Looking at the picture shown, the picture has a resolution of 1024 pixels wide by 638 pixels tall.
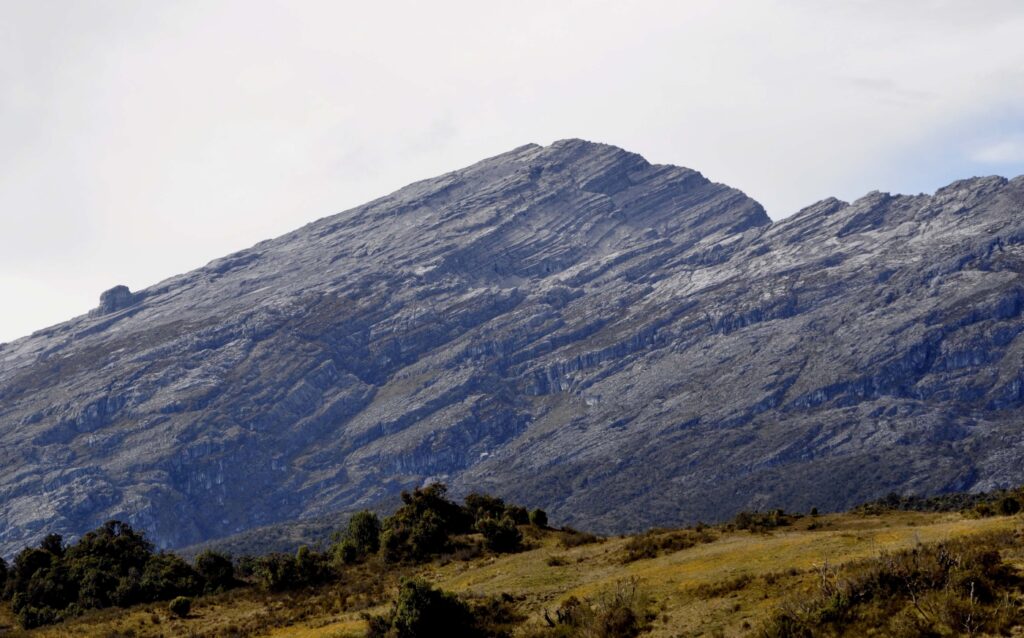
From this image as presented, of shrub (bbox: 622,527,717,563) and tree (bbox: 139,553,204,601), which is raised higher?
tree (bbox: 139,553,204,601)

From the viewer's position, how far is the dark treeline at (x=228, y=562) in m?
72.6

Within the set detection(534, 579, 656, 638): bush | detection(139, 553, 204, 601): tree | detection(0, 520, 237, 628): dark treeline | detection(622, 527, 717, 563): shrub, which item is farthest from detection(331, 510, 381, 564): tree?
detection(534, 579, 656, 638): bush

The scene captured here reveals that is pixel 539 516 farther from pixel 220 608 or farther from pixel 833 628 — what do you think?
pixel 833 628

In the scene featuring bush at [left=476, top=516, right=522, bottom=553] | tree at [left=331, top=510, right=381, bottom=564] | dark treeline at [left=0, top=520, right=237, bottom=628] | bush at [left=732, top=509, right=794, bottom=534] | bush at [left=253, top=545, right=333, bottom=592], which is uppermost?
dark treeline at [left=0, top=520, right=237, bottom=628]

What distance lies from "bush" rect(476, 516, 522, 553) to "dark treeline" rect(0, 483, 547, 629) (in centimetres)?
6

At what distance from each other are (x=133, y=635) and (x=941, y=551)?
41433 millimetres

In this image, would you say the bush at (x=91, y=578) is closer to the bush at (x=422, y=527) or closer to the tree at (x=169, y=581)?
the tree at (x=169, y=581)

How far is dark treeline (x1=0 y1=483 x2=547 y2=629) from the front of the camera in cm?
7256

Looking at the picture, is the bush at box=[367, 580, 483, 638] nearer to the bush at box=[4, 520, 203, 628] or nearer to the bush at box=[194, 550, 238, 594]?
the bush at box=[194, 550, 238, 594]

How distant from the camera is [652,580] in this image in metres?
52.3

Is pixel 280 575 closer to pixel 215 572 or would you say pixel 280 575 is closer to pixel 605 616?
pixel 215 572

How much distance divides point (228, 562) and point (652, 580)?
134ft

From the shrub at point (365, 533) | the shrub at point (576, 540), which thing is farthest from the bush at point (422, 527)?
the shrub at point (576, 540)

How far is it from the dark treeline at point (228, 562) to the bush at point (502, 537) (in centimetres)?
6
